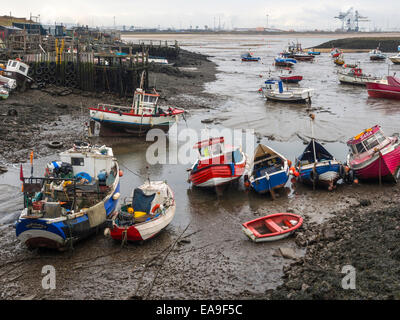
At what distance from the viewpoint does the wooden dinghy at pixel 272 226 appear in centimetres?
1282

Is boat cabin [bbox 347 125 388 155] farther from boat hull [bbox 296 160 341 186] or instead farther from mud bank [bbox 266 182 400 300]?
mud bank [bbox 266 182 400 300]

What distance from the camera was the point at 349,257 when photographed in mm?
10844

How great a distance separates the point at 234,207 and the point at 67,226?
632 centimetres

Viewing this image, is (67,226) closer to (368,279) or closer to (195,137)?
(368,279)

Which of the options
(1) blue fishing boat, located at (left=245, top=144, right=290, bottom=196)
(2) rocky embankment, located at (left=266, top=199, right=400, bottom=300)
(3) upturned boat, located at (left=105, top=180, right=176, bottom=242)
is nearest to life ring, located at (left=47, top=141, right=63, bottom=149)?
(3) upturned boat, located at (left=105, top=180, right=176, bottom=242)

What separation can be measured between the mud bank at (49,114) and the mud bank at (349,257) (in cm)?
1383

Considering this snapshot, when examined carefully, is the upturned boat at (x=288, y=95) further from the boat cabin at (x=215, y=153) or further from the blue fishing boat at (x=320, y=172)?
the boat cabin at (x=215, y=153)

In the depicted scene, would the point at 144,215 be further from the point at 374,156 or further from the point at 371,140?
the point at 371,140

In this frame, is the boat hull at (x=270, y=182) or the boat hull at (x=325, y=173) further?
the boat hull at (x=325, y=173)

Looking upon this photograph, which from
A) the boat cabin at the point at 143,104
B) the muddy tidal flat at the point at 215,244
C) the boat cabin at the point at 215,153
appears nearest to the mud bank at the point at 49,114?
the muddy tidal flat at the point at 215,244

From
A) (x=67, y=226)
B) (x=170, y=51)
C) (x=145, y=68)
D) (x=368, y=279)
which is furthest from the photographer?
(x=170, y=51)

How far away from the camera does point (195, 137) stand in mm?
25125

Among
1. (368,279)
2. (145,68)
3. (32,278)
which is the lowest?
(32,278)

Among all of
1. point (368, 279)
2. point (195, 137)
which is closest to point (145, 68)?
point (195, 137)
